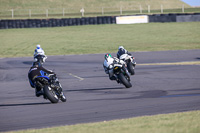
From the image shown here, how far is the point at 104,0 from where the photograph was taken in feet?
265

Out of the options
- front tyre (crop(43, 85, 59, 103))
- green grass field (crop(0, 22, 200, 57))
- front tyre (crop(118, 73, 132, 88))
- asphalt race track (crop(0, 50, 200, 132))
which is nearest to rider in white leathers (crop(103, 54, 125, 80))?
asphalt race track (crop(0, 50, 200, 132))

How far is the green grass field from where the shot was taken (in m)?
31.1

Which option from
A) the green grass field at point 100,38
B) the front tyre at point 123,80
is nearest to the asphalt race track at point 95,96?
the front tyre at point 123,80

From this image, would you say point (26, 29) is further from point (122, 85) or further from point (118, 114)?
point (118, 114)

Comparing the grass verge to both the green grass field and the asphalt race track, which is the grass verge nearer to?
the asphalt race track

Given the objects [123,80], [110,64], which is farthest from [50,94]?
[110,64]

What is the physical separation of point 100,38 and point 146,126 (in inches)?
1175

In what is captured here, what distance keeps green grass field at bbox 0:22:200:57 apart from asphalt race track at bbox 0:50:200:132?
29.7 feet

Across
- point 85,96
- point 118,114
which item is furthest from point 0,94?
point 118,114

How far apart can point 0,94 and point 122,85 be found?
4609 millimetres

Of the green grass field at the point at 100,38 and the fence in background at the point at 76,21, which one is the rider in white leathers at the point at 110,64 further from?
the fence in background at the point at 76,21

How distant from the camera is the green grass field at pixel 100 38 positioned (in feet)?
102

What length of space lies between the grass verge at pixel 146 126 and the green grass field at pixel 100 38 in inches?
812

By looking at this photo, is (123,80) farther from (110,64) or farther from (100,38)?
(100,38)
